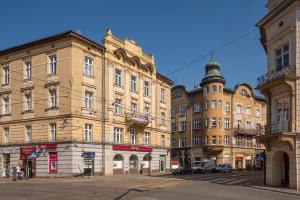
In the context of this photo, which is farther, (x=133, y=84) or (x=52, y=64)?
(x=133, y=84)

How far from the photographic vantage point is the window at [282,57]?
2673 centimetres

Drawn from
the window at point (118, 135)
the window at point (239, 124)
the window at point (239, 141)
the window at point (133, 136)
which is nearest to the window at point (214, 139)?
the window at point (239, 141)

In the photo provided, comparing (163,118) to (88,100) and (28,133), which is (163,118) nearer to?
(88,100)

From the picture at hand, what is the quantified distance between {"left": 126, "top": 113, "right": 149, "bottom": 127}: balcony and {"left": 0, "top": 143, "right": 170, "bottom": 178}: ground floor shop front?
2.78m

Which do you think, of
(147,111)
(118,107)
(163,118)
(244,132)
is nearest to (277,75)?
(118,107)

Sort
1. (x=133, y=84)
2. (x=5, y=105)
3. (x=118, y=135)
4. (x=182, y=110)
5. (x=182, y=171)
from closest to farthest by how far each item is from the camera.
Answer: (x=5, y=105) → (x=118, y=135) → (x=133, y=84) → (x=182, y=171) → (x=182, y=110)

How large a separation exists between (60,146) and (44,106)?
473 centimetres

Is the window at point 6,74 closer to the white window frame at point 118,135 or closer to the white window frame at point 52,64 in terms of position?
the white window frame at point 52,64

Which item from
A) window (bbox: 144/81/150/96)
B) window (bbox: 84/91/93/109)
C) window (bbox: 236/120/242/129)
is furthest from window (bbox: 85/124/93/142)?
window (bbox: 236/120/242/129)

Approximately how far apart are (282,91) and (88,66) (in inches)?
857

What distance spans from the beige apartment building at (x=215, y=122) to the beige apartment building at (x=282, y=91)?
36300mm

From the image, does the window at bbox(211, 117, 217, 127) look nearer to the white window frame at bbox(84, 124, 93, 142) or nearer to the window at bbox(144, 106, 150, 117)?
the window at bbox(144, 106, 150, 117)

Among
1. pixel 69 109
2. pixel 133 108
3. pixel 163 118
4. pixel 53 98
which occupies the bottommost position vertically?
pixel 163 118

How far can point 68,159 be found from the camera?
1506 inches
